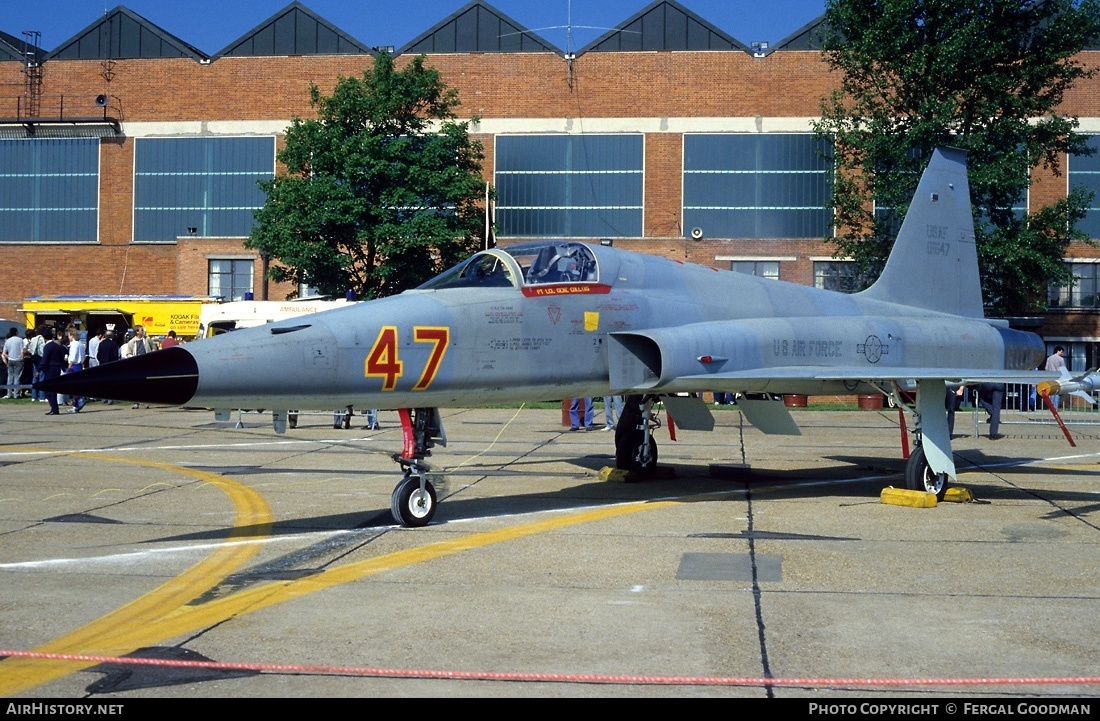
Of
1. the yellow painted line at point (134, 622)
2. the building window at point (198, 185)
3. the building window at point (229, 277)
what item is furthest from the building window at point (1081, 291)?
the yellow painted line at point (134, 622)

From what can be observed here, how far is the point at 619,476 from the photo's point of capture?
13391mm

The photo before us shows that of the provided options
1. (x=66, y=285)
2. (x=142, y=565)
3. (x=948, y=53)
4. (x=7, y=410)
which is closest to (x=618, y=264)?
(x=142, y=565)

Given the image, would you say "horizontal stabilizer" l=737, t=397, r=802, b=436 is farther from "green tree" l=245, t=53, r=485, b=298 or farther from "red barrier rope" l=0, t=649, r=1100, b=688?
"green tree" l=245, t=53, r=485, b=298

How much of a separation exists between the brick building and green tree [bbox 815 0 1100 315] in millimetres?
4652

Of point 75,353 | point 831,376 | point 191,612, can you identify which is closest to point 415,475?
point 191,612

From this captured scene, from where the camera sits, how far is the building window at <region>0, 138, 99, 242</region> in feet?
155

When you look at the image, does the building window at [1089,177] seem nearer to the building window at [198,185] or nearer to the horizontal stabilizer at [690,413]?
the building window at [198,185]

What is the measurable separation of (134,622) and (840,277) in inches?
1502

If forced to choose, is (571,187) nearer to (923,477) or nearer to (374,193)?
(374,193)

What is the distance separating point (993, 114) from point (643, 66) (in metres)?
14.6

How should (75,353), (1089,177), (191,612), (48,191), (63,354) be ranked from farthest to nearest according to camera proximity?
1. (48,191)
2. (1089,177)
3. (75,353)
4. (63,354)
5. (191,612)

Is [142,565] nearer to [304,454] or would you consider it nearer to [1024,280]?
[304,454]

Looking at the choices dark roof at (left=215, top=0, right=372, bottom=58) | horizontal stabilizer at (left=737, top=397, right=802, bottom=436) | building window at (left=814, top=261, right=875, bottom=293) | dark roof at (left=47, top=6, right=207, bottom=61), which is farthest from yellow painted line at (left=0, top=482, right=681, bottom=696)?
dark roof at (left=47, top=6, right=207, bottom=61)

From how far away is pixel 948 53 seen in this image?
35031 millimetres
